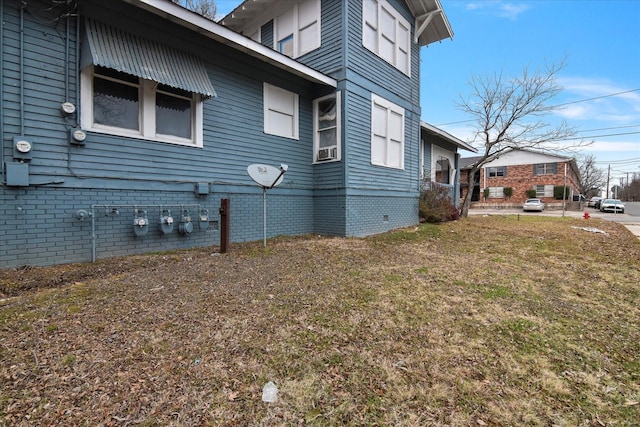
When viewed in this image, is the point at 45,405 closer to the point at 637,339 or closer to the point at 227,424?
the point at 227,424

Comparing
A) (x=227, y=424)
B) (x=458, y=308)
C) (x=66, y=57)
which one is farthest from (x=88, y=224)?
(x=458, y=308)

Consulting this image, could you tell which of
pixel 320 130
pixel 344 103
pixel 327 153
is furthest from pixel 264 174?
pixel 344 103

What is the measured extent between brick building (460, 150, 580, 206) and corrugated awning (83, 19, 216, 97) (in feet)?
108

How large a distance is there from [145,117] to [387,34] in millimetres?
7365

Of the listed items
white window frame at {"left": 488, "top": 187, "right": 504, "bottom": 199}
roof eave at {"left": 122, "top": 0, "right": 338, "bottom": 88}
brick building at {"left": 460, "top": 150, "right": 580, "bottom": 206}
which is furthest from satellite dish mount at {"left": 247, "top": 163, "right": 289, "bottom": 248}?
white window frame at {"left": 488, "top": 187, "right": 504, "bottom": 199}

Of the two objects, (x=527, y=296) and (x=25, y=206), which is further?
(x=25, y=206)

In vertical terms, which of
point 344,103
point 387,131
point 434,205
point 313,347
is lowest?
point 313,347

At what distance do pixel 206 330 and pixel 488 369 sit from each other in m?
2.26

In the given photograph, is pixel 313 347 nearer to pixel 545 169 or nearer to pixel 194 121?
pixel 194 121

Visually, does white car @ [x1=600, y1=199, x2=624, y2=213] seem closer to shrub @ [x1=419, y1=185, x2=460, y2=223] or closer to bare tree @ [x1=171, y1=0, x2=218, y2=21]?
shrub @ [x1=419, y1=185, x2=460, y2=223]

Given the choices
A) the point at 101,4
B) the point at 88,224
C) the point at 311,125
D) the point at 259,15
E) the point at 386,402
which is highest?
the point at 259,15

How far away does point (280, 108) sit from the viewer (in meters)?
7.74

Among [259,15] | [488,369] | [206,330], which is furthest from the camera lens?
[259,15]

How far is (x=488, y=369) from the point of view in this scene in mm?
2199
